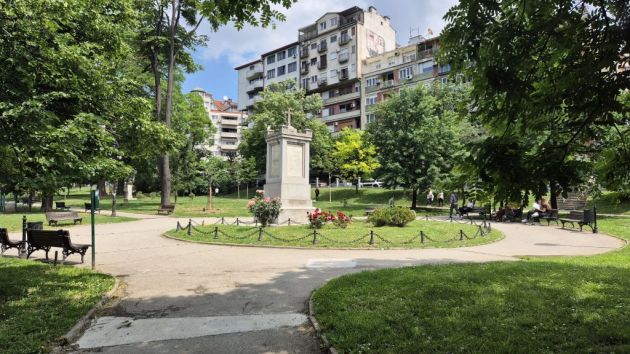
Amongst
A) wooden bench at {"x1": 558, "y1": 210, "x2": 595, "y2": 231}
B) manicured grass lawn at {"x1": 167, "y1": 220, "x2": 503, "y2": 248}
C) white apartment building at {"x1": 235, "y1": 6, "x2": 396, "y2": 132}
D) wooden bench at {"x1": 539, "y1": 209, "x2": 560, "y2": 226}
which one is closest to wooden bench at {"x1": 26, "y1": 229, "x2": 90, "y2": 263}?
manicured grass lawn at {"x1": 167, "y1": 220, "x2": 503, "y2": 248}

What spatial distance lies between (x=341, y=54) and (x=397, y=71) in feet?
37.9

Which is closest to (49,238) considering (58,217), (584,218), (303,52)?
(58,217)

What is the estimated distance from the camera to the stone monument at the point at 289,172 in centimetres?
2027

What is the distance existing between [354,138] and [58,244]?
41.6 m

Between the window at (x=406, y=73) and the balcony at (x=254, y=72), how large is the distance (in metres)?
35.2

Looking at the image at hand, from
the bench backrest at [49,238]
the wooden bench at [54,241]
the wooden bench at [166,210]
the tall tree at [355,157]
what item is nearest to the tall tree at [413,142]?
the tall tree at [355,157]

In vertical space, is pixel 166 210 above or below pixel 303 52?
below

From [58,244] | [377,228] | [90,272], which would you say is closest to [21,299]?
[90,272]

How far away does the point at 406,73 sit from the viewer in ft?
207

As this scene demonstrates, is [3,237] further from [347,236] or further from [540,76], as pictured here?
[540,76]

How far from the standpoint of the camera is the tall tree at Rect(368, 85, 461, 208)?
33.5 meters

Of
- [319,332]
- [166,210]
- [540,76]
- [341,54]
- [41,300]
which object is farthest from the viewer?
[341,54]

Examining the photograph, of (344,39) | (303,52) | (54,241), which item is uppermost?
(344,39)

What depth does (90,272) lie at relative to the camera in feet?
32.0
